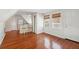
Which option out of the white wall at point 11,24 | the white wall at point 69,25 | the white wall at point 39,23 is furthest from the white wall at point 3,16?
the white wall at point 69,25

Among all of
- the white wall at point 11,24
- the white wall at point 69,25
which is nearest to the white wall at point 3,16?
the white wall at point 11,24

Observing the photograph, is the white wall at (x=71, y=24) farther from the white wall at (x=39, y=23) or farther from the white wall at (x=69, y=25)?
the white wall at (x=39, y=23)

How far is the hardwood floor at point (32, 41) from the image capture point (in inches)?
62.7

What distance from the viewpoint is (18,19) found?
165cm

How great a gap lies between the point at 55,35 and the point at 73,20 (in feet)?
1.26

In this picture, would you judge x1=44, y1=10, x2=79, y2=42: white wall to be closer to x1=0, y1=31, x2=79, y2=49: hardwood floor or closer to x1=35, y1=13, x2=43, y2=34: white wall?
x1=0, y1=31, x2=79, y2=49: hardwood floor

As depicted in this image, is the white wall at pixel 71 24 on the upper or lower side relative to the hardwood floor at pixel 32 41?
upper

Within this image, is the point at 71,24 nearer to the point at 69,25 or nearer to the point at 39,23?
the point at 69,25

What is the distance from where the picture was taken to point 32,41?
163 cm

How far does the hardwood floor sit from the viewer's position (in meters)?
1.59

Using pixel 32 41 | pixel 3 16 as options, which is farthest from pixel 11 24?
pixel 32 41

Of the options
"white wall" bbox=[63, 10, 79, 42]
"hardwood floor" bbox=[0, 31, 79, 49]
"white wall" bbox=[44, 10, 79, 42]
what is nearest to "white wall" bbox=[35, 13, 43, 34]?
"hardwood floor" bbox=[0, 31, 79, 49]
